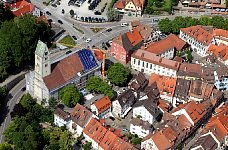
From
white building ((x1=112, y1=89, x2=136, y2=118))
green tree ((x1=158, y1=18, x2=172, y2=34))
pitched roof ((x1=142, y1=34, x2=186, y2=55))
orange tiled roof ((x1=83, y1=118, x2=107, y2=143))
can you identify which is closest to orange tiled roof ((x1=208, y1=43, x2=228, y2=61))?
pitched roof ((x1=142, y1=34, x2=186, y2=55))

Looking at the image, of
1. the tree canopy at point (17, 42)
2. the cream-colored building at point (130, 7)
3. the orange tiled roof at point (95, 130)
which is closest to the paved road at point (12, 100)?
the tree canopy at point (17, 42)

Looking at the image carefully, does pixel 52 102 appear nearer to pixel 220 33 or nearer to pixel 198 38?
pixel 198 38

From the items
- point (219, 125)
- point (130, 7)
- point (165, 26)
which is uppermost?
point (130, 7)

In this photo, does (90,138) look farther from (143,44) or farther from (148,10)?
(148,10)

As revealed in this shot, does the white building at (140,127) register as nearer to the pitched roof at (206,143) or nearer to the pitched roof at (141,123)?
the pitched roof at (141,123)

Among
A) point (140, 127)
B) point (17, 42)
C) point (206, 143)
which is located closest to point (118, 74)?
point (140, 127)

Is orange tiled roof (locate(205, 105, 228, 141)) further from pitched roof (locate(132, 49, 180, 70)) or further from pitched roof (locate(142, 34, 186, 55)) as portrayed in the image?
pitched roof (locate(142, 34, 186, 55))
